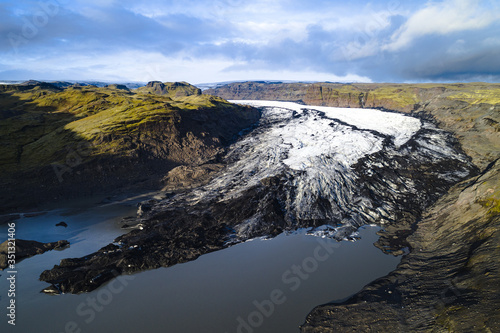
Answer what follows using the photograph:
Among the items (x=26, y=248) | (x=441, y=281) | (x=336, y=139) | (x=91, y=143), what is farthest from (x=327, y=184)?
(x=91, y=143)

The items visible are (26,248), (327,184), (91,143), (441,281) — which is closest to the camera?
(441,281)

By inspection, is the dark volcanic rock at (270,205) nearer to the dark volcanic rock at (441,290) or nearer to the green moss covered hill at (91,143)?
the dark volcanic rock at (441,290)

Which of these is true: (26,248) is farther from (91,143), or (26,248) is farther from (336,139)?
(336,139)

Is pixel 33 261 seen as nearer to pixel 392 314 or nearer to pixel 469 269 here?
pixel 392 314

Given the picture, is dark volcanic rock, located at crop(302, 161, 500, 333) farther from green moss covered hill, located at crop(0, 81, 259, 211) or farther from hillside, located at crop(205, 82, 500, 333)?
green moss covered hill, located at crop(0, 81, 259, 211)

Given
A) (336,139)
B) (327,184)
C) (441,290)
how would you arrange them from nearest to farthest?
(441,290) < (327,184) < (336,139)

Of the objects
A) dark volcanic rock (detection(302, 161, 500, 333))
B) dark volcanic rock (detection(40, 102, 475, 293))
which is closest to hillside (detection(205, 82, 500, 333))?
dark volcanic rock (detection(302, 161, 500, 333))

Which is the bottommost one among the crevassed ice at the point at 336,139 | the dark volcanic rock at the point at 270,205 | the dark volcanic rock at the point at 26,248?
the dark volcanic rock at the point at 26,248

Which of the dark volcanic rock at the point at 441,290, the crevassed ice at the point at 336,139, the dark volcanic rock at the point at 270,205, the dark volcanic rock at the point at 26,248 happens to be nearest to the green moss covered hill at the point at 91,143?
the dark volcanic rock at the point at 26,248
